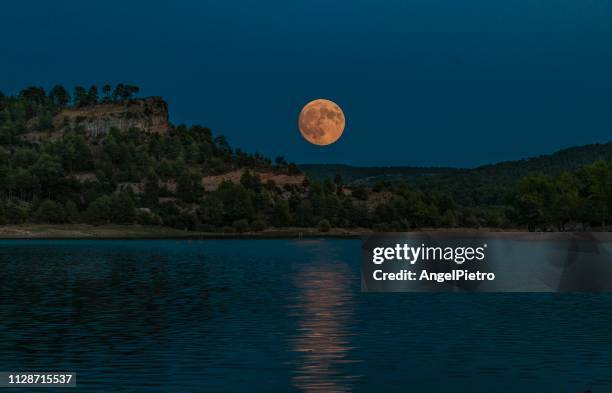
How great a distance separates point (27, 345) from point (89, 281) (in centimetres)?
6092

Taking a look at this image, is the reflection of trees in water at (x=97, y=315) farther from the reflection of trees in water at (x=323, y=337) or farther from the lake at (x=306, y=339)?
the reflection of trees in water at (x=323, y=337)

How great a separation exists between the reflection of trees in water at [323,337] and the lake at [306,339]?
0.30ft

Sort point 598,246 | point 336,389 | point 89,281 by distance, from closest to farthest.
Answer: point 336,389, point 598,246, point 89,281

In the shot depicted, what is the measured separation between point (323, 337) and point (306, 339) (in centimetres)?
144

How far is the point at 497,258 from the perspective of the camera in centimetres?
5472

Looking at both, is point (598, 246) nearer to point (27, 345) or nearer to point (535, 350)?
point (535, 350)

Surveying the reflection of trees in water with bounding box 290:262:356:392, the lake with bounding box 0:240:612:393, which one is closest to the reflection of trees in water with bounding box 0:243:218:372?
the lake with bounding box 0:240:612:393

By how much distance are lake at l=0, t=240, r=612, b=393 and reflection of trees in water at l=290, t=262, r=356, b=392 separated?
0.09 m

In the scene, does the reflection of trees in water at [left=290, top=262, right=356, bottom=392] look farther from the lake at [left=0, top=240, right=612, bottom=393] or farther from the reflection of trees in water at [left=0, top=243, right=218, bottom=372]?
the reflection of trees in water at [left=0, top=243, right=218, bottom=372]

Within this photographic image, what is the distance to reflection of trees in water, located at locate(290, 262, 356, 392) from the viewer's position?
4188 cm

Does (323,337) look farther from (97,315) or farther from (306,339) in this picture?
(97,315)

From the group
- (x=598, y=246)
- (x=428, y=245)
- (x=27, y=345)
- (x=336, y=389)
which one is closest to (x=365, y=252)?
(x=428, y=245)

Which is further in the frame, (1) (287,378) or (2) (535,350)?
Answer: (2) (535,350)

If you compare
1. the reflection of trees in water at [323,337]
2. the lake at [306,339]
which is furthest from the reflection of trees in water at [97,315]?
the reflection of trees in water at [323,337]
